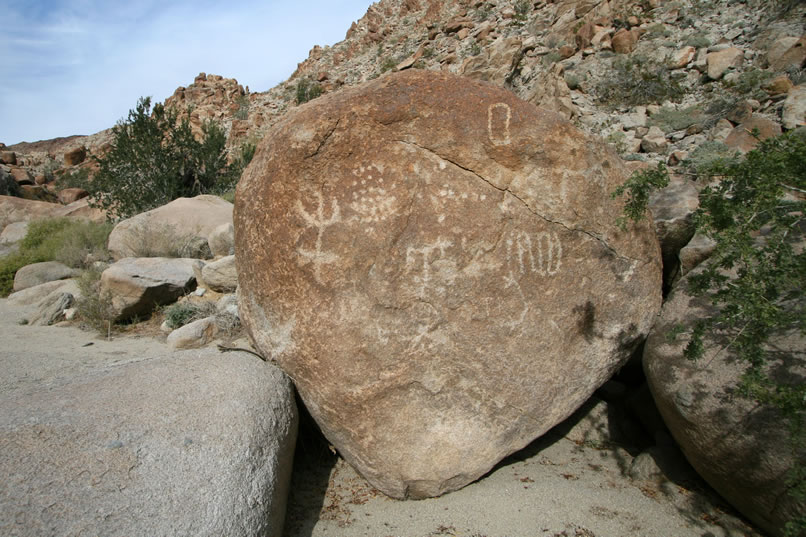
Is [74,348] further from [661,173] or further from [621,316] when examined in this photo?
[661,173]

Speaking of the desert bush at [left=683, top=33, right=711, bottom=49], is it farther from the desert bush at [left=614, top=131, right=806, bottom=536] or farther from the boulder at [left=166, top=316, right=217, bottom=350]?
the boulder at [left=166, top=316, right=217, bottom=350]

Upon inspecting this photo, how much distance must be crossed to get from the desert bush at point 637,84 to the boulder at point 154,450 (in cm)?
761

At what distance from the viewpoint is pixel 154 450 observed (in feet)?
6.36

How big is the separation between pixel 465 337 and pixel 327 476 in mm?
1246

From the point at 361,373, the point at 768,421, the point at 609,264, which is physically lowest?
the point at 768,421

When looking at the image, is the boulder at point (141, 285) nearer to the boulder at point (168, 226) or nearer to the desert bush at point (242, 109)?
the boulder at point (168, 226)

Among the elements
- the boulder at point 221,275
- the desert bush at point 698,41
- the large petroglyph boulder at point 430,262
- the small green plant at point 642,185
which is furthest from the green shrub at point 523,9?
the small green plant at point 642,185

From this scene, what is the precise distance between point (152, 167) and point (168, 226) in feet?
17.3

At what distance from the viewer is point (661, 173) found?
2117mm

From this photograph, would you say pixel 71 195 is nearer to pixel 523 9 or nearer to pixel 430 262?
pixel 523 9

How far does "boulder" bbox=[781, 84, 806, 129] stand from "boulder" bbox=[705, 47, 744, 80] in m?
1.64

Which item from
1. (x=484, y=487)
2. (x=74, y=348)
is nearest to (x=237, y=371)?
(x=484, y=487)

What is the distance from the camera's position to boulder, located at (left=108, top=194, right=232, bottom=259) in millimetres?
7734

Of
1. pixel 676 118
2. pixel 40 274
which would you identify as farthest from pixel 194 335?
pixel 676 118
